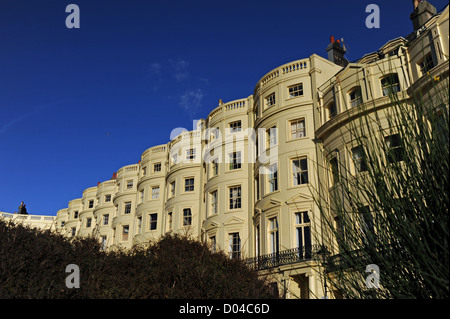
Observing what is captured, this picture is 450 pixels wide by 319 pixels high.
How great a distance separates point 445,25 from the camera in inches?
719

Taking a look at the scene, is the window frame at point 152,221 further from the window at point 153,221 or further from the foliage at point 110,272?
the foliage at point 110,272

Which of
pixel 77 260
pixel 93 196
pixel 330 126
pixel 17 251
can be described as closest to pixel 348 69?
pixel 330 126

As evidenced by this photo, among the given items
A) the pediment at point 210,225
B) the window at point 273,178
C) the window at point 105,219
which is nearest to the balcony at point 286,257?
the window at point 273,178

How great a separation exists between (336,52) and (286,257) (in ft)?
55.1

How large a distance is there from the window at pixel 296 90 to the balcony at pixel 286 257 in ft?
33.4

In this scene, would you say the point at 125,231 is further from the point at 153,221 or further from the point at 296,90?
the point at 296,90

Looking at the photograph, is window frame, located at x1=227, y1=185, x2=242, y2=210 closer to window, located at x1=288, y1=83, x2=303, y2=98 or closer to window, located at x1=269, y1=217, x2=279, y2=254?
window, located at x1=269, y1=217, x2=279, y2=254

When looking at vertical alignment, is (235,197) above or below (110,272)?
above

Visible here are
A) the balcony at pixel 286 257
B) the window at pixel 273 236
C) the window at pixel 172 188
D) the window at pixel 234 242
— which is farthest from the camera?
the window at pixel 172 188

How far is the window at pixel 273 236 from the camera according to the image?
2366 centimetres

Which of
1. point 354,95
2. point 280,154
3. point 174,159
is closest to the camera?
point 354,95

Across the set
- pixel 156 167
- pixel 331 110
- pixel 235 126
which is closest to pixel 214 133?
pixel 235 126

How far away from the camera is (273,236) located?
24203mm
